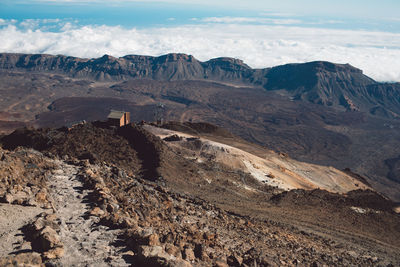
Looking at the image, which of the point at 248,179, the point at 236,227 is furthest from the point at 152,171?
the point at 236,227

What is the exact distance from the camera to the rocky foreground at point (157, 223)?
30.4 feet

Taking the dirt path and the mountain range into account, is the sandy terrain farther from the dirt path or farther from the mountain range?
the mountain range

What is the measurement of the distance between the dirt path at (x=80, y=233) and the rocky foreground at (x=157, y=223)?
0.10 feet

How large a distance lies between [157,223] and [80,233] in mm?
3064

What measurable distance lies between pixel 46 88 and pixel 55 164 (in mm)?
170887

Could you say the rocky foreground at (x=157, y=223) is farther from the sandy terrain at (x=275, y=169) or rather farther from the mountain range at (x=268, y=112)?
the mountain range at (x=268, y=112)

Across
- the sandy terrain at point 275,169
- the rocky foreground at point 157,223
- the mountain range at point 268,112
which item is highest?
the rocky foreground at point 157,223

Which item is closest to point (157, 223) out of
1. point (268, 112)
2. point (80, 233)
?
point (80, 233)

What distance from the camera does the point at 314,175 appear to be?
50.1 metres

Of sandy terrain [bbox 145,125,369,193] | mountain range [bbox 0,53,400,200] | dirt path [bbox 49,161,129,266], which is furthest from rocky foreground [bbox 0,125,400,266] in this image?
mountain range [bbox 0,53,400,200]

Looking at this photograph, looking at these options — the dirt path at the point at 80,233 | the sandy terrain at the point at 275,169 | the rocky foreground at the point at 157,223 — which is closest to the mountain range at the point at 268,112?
the sandy terrain at the point at 275,169

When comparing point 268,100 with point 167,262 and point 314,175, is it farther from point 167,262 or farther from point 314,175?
point 167,262

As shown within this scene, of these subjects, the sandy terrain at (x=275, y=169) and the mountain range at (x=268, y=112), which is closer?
the sandy terrain at (x=275, y=169)

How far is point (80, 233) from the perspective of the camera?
10344 millimetres
